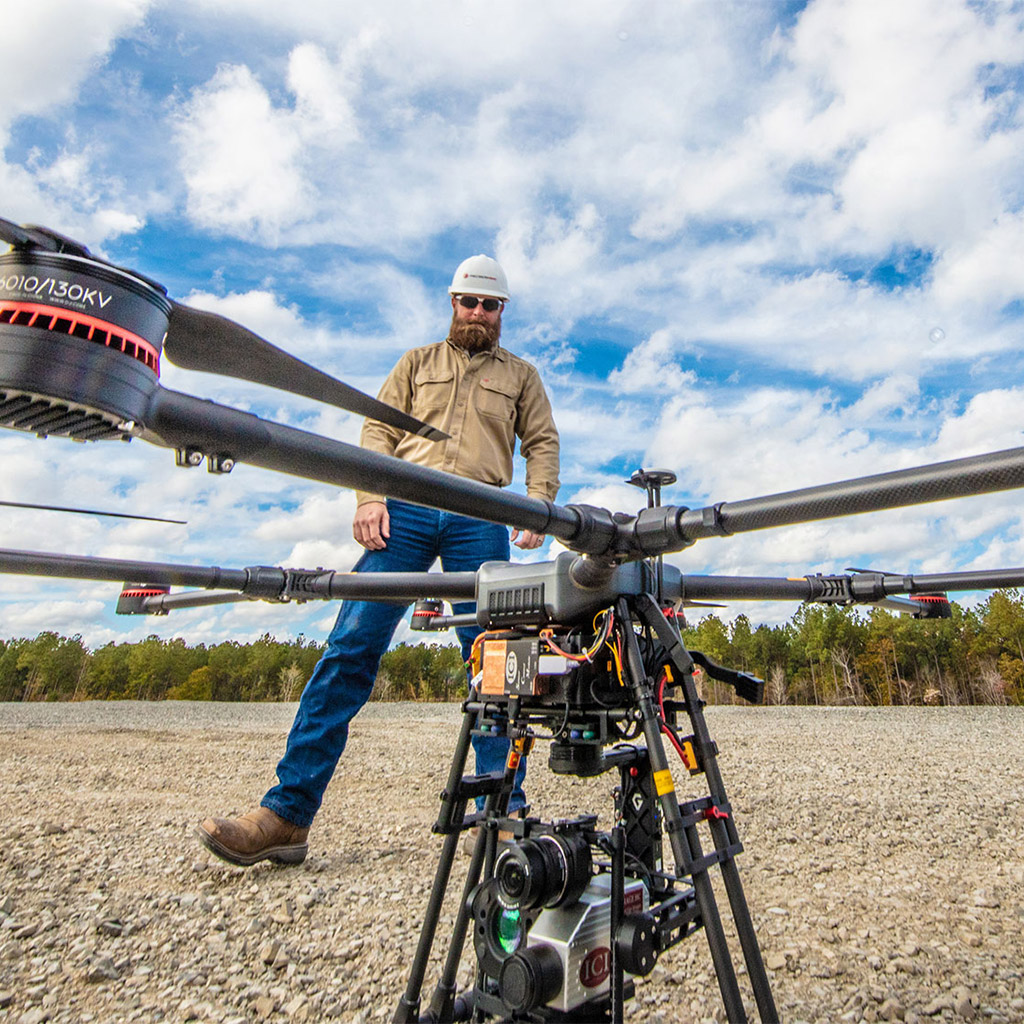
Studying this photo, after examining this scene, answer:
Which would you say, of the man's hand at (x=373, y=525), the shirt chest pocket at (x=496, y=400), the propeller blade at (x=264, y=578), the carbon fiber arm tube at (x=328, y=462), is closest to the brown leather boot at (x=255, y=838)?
the propeller blade at (x=264, y=578)

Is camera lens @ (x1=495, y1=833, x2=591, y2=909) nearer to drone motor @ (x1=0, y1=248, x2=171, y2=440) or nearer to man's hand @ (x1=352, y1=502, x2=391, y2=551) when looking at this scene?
drone motor @ (x1=0, y1=248, x2=171, y2=440)

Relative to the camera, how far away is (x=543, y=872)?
1.73 m

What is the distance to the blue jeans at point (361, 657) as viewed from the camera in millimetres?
3633

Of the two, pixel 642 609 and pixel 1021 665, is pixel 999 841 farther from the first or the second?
pixel 1021 665

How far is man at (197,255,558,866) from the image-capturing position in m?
3.60

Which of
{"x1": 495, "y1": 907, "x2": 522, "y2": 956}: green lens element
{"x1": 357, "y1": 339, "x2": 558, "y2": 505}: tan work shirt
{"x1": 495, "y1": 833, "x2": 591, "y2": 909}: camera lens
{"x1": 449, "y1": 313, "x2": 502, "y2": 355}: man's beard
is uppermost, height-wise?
{"x1": 449, "y1": 313, "x2": 502, "y2": 355}: man's beard

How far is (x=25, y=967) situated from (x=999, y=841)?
16.6 feet

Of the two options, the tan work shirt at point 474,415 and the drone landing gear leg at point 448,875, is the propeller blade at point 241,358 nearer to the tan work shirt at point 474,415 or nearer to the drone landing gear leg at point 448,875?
the drone landing gear leg at point 448,875

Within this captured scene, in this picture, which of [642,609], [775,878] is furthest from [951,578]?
[642,609]

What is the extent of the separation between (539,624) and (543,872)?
0.67 metres

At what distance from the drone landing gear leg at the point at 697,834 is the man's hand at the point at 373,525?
2.03m

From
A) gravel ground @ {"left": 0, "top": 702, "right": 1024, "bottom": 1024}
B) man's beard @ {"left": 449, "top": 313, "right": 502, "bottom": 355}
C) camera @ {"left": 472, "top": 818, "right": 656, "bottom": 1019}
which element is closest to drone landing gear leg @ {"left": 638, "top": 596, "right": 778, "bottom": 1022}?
camera @ {"left": 472, "top": 818, "right": 656, "bottom": 1019}

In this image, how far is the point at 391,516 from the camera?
388 centimetres

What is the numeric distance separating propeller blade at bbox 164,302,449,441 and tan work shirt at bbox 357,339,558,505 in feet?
8.20
